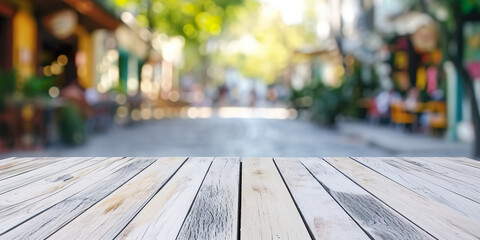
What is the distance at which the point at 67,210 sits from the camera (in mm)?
1805

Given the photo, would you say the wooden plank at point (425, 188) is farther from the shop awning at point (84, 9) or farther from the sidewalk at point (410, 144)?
the shop awning at point (84, 9)

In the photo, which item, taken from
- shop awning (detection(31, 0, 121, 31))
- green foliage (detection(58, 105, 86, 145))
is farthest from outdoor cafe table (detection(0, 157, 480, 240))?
shop awning (detection(31, 0, 121, 31))

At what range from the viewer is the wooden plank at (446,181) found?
2.10m

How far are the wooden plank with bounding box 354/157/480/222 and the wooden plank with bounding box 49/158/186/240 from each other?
3.17 ft

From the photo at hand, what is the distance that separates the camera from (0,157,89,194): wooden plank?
221 cm

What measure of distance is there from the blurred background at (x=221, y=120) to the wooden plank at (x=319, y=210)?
686 centimetres

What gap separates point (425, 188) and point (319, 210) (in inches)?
23.8

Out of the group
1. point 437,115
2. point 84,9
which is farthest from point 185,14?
point 437,115

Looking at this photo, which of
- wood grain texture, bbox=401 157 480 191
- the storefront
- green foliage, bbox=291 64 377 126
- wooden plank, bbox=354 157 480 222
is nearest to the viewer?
wooden plank, bbox=354 157 480 222

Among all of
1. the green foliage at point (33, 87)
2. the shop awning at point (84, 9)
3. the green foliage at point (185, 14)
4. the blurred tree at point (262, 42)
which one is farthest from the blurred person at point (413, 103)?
the blurred tree at point (262, 42)

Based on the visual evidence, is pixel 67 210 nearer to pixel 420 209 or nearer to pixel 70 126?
pixel 420 209

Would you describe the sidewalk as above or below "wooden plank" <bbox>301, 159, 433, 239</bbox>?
below

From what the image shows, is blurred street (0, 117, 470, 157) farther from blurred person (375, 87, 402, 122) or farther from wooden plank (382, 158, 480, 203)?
wooden plank (382, 158, 480, 203)

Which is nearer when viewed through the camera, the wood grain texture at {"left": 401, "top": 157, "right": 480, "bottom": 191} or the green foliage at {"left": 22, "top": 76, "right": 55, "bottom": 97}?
the wood grain texture at {"left": 401, "top": 157, "right": 480, "bottom": 191}
